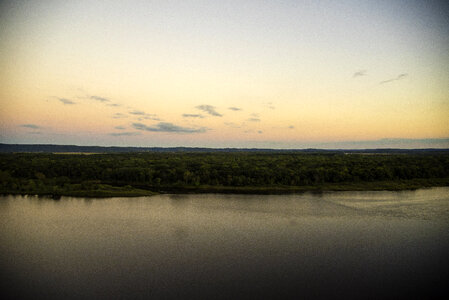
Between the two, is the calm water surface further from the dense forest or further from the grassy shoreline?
the dense forest

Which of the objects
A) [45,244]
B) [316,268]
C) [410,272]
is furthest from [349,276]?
[45,244]

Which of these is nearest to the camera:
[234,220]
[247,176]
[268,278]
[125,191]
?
[268,278]

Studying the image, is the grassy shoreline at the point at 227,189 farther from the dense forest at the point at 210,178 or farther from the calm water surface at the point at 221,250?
the calm water surface at the point at 221,250

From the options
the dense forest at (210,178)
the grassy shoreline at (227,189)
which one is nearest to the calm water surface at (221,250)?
the grassy shoreline at (227,189)

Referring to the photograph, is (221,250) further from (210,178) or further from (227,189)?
(210,178)

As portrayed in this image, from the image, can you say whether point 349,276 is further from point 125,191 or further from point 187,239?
point 125,191

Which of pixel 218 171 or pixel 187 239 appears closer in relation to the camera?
pixel 187 239
